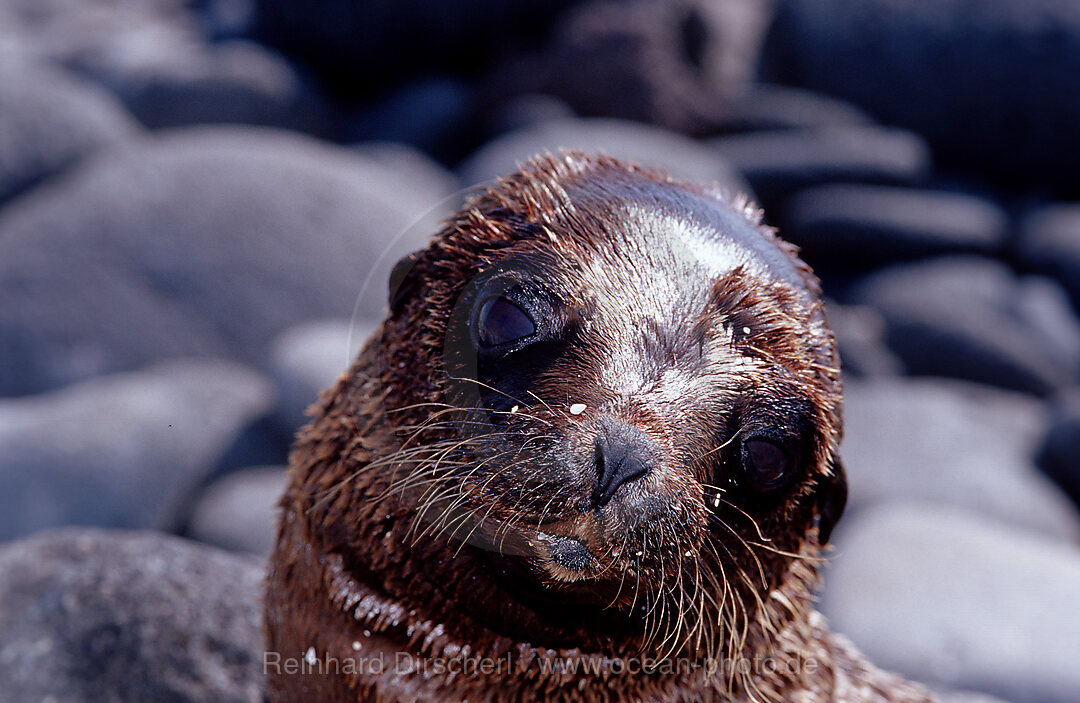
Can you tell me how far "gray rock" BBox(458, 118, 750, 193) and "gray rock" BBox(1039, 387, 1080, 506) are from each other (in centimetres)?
342

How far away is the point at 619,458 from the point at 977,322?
30.4ft

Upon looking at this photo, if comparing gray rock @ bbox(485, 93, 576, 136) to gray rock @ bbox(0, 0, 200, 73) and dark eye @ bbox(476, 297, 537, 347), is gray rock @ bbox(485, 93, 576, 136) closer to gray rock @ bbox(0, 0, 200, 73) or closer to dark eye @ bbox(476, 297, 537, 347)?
gray rock @ bbox(0, 0, 200, 73)

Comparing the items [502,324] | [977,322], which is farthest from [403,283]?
[977,322]

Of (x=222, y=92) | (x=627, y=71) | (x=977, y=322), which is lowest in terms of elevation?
(x=222, y=92)

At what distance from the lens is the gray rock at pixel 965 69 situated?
1174 centimetres

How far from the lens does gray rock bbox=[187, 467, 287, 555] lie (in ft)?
21.1

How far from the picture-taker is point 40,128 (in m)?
9.44

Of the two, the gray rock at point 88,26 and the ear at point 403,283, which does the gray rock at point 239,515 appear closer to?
the ear at point 403,283

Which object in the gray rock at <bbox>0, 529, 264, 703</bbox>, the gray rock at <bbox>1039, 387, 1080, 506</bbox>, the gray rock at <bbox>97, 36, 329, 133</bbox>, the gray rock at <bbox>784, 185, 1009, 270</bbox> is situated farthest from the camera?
the gray rock at <bbox>97, 36, 329, 133</bbox>

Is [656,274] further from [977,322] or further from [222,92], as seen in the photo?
[222,92]

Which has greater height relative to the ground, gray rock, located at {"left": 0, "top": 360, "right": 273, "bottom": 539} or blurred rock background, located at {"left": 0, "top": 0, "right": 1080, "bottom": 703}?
blurred rock background, located at {"left": 0, "top": 0, "right": 1080, "bottom": 703}

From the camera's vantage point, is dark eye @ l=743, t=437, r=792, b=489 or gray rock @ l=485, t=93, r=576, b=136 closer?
dark eye @ l=743, t=437, r=792, b=489

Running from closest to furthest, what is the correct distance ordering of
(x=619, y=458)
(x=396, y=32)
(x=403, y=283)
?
(x=619, y=458) → (x=403, y=283) → (x=396, y=32)

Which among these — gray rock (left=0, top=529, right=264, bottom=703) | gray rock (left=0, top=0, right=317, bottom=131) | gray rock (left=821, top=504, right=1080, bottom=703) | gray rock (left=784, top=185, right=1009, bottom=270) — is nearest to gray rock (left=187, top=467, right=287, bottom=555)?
gray rock (left=0, top=529, right=264, bottom=703)
